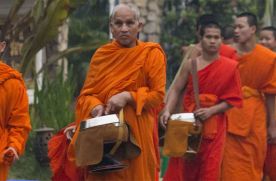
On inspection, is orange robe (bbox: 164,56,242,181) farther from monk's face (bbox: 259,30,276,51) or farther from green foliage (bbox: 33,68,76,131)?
green foliage (bbox: 33,68,76,131)

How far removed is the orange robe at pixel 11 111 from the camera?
7.38 metres

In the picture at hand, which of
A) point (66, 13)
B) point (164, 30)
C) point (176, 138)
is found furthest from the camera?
point (164, 30)

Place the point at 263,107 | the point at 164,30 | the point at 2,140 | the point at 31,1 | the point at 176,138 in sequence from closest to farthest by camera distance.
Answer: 1. the point at 2,140
2. the point at 176,138
3. the point at 263,107
4. the point at 31,1
5. the point at 164,30

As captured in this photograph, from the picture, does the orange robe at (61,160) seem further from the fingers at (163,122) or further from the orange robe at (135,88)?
the fingers at (163,122)

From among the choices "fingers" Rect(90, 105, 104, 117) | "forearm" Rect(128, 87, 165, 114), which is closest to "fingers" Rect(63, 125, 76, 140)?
"fingers" Rect(90, 105, 104, 117)

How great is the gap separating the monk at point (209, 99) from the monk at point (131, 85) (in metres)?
1.06

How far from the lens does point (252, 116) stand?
9.58m

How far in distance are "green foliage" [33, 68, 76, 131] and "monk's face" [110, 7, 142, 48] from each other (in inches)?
225

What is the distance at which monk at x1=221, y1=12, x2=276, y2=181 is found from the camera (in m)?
9.47

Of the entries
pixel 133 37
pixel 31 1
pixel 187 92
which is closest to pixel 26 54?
pixel 31 1

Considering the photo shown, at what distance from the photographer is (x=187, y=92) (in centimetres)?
911

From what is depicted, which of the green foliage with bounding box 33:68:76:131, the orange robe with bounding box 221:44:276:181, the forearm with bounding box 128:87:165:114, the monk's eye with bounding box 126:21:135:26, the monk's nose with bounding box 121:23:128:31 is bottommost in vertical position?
the green foliage with bounding box 33:68:76:131

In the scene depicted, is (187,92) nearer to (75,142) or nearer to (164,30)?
(75,142)

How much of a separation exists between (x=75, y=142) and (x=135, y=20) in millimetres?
996
